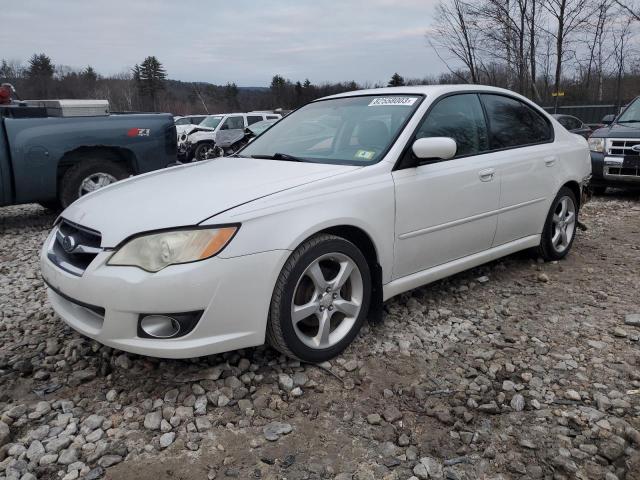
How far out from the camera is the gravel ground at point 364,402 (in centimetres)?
215

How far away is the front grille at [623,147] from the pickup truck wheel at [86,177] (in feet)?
22.4

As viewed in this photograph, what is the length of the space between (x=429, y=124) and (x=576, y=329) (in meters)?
1.61

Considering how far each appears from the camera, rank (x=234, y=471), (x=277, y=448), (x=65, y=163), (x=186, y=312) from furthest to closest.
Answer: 1. (x=65, y=163)
2. (x=186, y=312)
3. (x=277, y=448)
4. (x=234, y=471)

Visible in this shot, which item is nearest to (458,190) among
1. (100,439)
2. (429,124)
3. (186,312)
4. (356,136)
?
(429,124)

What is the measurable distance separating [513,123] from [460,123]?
725mm

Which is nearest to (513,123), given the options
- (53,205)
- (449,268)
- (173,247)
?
(449,268)

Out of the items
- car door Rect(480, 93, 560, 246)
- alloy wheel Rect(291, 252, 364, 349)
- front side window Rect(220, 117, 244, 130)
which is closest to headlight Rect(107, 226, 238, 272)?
alloy wheel Rect(291, 252, 364, 349)

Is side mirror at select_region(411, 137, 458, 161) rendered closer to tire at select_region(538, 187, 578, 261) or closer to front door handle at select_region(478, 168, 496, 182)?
front door handle at select_region(478, 168, 496, 182)

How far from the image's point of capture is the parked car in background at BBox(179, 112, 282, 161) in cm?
1466

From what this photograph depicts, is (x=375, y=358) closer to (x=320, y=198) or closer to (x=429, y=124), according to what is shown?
(x=320, y=198)

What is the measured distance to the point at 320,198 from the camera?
109 inches

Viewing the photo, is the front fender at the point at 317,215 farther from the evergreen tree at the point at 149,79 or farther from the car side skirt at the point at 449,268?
the evergreen tree at the point at 149,79

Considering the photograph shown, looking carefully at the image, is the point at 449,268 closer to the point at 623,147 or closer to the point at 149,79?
the point at 623,147

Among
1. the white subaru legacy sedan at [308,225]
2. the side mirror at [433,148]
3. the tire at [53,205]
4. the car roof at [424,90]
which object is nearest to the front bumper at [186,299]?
the white subaru legacy sedan at [308,225]
